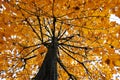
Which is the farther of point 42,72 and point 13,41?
point 13,41

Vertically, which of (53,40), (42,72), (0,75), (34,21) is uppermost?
(34,21)

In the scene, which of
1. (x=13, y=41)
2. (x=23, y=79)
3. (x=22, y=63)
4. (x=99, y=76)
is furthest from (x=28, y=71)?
(x=99, y=76)

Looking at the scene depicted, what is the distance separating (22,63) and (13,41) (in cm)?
100

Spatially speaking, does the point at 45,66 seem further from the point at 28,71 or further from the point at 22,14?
the point at 28,71

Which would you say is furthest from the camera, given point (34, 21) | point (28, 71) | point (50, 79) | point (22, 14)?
point (28, 71)

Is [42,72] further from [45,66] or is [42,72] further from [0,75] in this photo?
[0,75]

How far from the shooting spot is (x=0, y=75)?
→ 705 cm

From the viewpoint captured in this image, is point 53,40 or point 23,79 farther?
point 23,79

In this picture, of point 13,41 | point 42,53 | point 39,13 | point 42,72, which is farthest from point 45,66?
point 42,53

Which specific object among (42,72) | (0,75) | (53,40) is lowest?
(0,75)

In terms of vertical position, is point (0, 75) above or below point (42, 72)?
below

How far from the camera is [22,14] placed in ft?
18.8

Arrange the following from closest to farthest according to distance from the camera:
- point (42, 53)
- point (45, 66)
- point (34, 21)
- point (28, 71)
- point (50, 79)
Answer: point (50, 79) < point (45, 66) < point (34, 21) < point (42, 53) < point (28, 71)

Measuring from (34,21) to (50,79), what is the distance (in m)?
2.55
